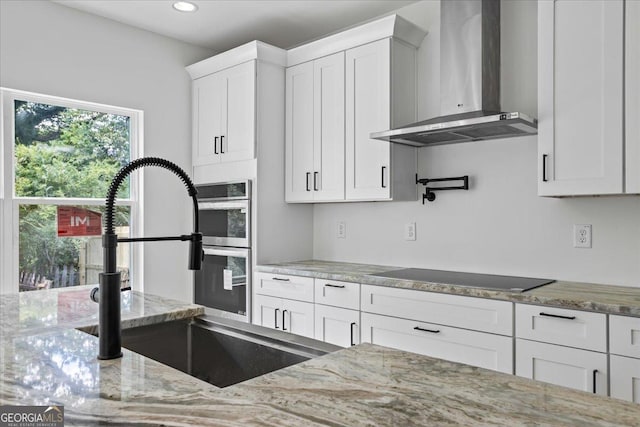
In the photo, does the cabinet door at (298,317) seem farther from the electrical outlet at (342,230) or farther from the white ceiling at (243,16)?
the white ceiling at (243,16)

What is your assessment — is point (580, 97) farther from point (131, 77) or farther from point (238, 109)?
point (131, 77)

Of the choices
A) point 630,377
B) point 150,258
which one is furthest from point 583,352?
point 150,258

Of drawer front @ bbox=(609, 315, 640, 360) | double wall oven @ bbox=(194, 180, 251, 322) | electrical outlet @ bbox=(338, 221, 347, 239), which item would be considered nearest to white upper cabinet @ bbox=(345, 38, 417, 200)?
electrical outlet @ bbox=(338, 221, 347, 239)

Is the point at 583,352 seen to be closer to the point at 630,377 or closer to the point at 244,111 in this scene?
the point at 630,377

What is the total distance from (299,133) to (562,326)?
2.21 metres

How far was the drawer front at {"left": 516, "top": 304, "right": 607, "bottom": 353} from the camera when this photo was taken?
2.02m

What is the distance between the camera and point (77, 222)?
11.2ft

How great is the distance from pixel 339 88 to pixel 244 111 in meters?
0.74

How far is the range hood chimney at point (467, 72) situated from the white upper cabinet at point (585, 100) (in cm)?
30

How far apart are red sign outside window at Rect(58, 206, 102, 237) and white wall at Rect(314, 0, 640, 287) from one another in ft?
6.59

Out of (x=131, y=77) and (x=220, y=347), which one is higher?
(x=131, y=77)

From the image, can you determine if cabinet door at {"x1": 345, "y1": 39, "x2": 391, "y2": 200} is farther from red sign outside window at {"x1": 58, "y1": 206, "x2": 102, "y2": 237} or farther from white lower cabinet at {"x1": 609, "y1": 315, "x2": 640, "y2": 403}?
red sign outside window at {"x1": 58, "y1": 206, "x2": 102, "y2": 237}

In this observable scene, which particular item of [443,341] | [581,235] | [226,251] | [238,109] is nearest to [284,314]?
[226,251]

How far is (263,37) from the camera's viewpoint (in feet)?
12.9
